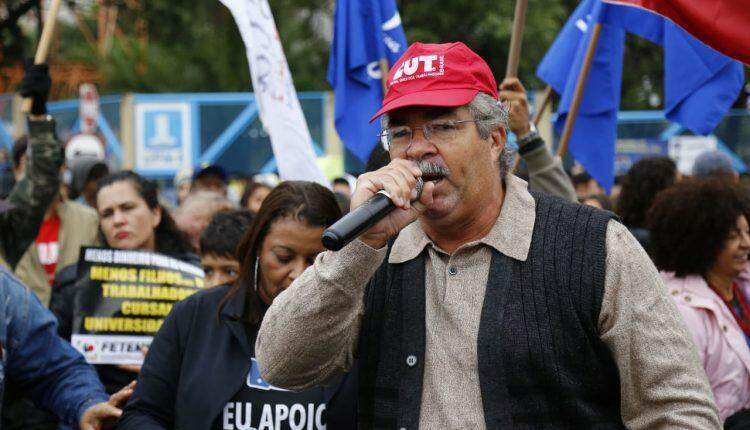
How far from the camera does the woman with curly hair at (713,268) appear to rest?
4070 millimetres

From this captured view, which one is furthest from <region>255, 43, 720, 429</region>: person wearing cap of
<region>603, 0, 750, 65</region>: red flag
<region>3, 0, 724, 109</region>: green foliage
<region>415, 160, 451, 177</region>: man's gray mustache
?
<region>3, 0, 724, 109</region>: green foliage

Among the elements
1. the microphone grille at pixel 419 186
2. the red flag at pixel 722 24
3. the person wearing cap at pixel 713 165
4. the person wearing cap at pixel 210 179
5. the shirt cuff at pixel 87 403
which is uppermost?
the person wearing cap at pixel 210 179

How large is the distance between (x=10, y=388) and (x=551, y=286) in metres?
2.04

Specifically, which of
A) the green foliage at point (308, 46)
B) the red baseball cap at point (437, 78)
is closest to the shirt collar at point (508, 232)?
the red baseball cap at point (437, 78)

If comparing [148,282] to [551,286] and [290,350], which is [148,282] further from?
[551,286]

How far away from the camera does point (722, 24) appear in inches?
146

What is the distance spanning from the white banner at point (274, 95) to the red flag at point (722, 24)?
214 cm

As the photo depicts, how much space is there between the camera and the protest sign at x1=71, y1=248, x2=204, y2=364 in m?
4.36

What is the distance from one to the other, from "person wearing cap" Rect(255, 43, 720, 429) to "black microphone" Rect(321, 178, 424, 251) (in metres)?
0.03

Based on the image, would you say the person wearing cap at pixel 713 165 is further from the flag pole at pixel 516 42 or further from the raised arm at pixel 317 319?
the raised arm at pixel 317 319

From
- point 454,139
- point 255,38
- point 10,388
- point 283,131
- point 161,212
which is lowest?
point 10,388

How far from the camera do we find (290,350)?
256cm

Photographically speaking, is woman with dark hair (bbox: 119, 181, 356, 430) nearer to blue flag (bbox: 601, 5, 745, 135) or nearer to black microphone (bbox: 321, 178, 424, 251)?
black microphone (bbox: 321, 178, 424, 251)

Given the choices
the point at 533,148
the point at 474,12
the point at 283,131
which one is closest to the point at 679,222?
the point at 533,148
